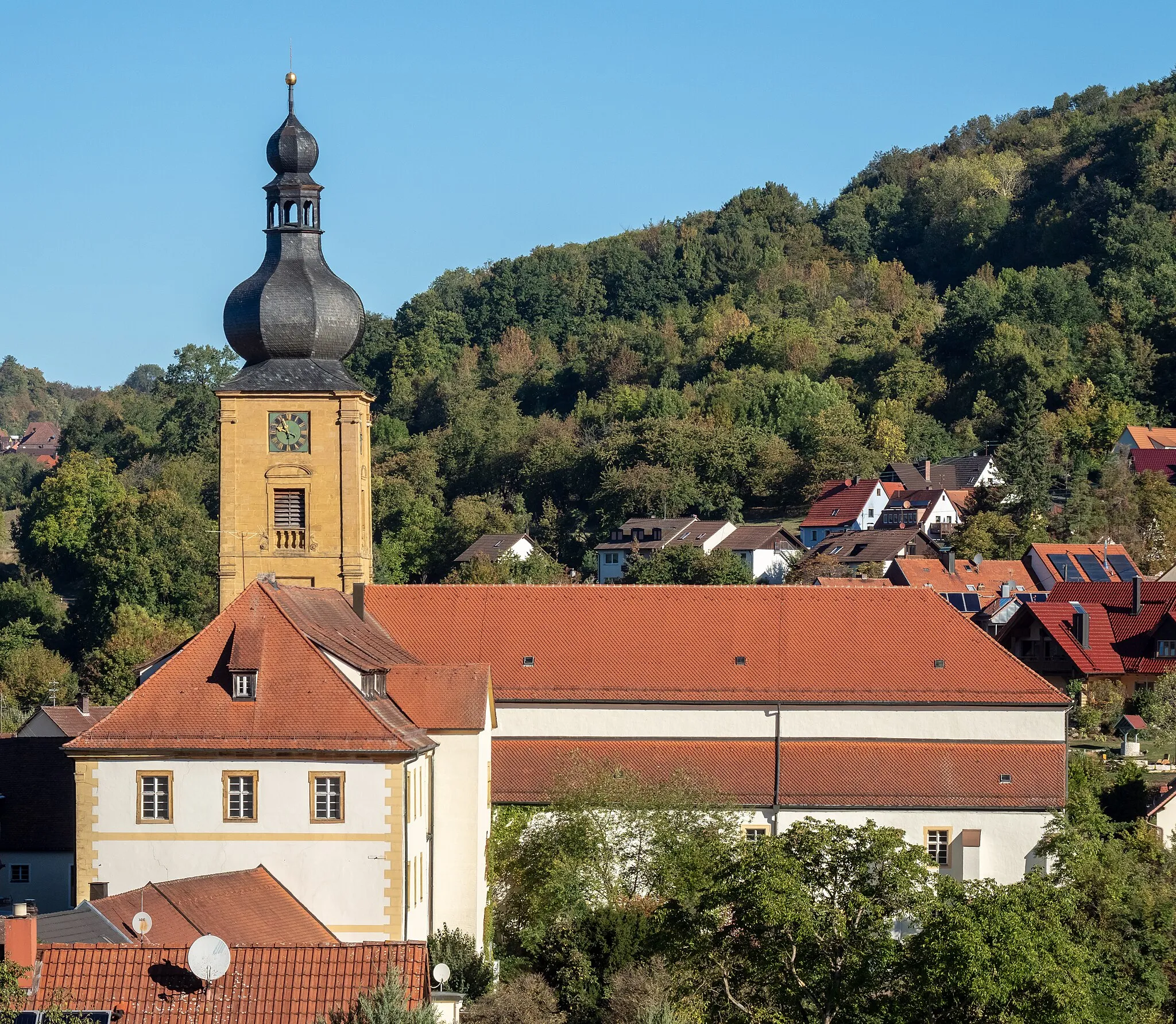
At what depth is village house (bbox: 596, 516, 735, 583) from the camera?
9819 centimetres

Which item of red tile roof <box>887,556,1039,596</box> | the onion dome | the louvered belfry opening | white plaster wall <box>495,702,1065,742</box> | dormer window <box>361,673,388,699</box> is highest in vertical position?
the onion dome

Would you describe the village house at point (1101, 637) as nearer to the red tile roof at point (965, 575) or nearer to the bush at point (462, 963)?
the red tile roof at point (965, 575)

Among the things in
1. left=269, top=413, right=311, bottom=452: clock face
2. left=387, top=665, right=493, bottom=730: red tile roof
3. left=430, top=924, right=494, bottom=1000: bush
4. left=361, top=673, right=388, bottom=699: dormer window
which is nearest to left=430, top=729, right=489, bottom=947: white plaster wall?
left=387, top=665, right=493, bottom=730: red tile roof

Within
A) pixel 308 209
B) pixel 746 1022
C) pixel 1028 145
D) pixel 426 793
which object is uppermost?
pixel 1028 145

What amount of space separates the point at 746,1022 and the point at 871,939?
2438mm

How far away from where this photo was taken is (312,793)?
34125 mm

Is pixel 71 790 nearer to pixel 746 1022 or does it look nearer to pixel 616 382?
pixel 746 1022

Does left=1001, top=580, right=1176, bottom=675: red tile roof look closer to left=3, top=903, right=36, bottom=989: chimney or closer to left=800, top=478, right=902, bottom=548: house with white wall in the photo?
left=800, top=478, right=902, bottom=548: house with white wall

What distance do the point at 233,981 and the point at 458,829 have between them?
12537 millimetres

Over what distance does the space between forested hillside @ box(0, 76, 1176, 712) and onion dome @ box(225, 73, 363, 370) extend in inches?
995

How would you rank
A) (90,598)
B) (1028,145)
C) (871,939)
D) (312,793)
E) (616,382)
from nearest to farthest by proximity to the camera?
(871,939) < (312,793) < (90,598) < (616,382) < (1028,145)

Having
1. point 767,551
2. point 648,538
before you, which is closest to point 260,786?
point 767,551

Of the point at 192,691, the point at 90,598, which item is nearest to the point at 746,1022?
the point at 192,691

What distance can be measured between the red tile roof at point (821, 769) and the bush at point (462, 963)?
6.92m
